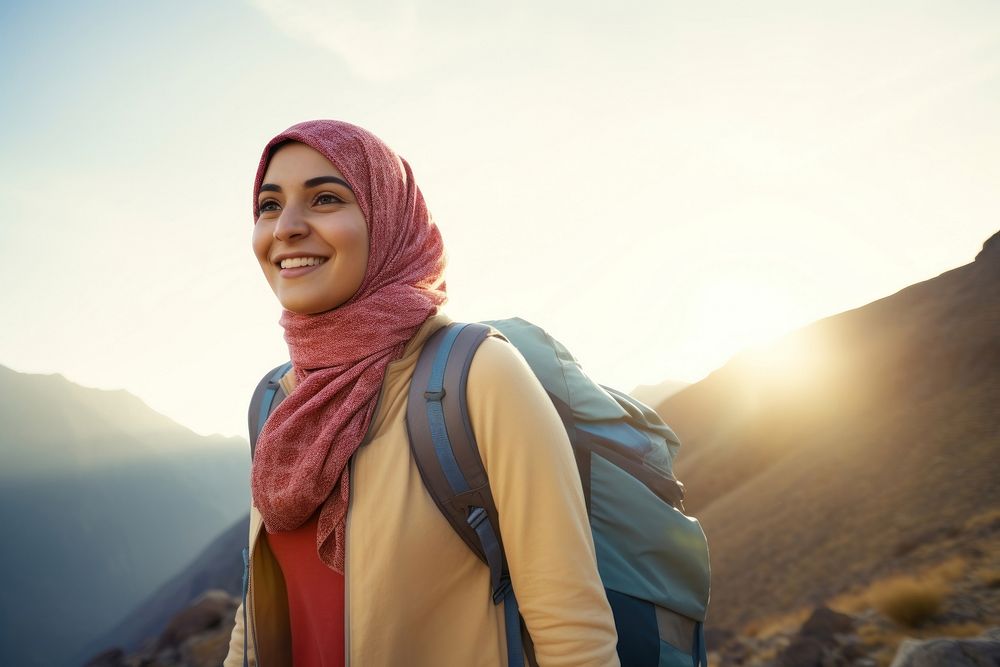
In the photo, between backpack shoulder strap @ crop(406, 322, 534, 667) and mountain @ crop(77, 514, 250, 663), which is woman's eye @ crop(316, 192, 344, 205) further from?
mountain @ crop(77, 514, 250, 663)

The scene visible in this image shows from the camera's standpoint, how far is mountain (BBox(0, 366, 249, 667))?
67.2 metres

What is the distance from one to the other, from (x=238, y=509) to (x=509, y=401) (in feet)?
432

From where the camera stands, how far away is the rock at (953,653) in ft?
11.1

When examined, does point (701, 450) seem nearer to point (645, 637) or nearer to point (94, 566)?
point (645, 637)

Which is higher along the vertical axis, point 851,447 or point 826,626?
point 826,626

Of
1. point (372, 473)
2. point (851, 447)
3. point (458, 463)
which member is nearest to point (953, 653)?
point (458, 463)

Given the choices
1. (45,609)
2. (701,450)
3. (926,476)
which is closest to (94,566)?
(45,609)

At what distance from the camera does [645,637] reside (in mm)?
1640

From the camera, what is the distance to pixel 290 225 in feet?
4.64

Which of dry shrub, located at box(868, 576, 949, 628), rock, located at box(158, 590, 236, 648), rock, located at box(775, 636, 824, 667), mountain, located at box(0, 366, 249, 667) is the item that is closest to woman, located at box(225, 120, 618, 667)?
rock, located at box(775, 636, 824, 667)

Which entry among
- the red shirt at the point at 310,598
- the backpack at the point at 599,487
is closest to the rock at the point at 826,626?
the backpack at the point at 599,487

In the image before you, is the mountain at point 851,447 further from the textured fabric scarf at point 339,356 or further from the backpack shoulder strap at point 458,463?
the textured fabric scarf at point 339,356

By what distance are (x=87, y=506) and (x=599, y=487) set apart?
111m

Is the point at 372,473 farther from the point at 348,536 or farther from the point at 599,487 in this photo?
the point at 599,487
